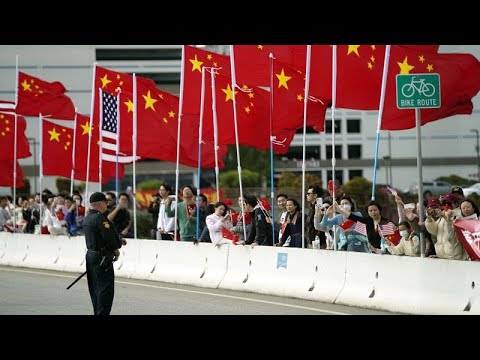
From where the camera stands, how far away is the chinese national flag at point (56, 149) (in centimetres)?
2962

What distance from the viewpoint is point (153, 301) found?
16531 mm

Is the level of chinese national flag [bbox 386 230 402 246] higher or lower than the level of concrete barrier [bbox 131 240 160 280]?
higher

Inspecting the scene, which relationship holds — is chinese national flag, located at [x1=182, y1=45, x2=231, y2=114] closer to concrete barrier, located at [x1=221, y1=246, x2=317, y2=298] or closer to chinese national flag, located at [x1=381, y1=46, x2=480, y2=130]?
chinese national flag, located at [x1=381, y1=46, x2=480, y2=130]

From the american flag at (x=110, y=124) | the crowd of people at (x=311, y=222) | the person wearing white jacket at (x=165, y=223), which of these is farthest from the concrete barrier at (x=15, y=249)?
the person wearing white jacket at (x=165, y=223)

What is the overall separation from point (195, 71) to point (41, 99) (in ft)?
24.4

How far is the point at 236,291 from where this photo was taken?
1833 centimetres

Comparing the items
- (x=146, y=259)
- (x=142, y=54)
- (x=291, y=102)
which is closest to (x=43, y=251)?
(x=146, y=259)

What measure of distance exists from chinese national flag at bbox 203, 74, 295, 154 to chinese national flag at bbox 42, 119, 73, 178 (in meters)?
7.62

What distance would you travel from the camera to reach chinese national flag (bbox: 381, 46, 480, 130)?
59.4 feet

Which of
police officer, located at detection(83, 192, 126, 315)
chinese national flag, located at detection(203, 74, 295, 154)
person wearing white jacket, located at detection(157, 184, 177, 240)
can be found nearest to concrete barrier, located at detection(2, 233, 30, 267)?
person wearing white jacket, located at detection(157, 184, 177, 240)

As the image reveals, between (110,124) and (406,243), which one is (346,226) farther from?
(110,124)

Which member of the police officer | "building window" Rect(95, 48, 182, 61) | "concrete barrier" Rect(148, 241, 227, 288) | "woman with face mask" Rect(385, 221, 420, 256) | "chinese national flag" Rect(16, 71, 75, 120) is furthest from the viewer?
"building window" Rect(95, 48, 182, 61)

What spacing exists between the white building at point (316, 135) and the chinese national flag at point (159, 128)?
6555 centimetres

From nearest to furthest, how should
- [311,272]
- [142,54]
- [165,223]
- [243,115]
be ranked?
[311,272], [243,115], [165,223], [142,54]
